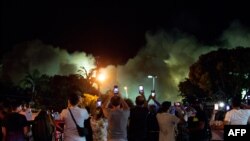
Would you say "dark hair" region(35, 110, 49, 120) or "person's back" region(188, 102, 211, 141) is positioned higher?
"dark hair" region(35, 110, 49, 120)

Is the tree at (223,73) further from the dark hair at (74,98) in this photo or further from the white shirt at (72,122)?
the dark hair at (74,98)

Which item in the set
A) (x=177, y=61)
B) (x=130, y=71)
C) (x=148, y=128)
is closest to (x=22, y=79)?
(x=130, y=71)

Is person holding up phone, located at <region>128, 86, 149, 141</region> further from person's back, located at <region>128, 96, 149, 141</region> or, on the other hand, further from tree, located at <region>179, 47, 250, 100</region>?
tree, located at <region>179, 47, 250, 100</region>

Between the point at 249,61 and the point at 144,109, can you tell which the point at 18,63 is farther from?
the point at 144,109

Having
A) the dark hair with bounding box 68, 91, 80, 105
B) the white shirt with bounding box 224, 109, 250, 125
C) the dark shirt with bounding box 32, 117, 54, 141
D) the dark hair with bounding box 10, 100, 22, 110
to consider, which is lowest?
the dark shirt with bounding box 32, 117, 54, 141

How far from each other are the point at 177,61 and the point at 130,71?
9637 millimetres

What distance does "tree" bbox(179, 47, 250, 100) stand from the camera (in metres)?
62.7

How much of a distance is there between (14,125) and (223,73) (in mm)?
55175

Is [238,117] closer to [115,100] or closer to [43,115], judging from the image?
[115,100]

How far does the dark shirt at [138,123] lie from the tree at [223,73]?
49783 millimetres

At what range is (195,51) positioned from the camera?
322 feet

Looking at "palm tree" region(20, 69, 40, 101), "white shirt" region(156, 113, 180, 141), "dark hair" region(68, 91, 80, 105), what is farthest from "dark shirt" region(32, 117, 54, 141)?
"palm tree" region(20, 69, 40, 101)

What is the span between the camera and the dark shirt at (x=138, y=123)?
1208 centimetres

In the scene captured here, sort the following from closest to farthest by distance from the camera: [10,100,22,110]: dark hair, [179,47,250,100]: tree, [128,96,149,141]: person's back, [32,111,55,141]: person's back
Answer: [10,100,22,110]: dark hair
[128,96,149,141]: person's back
[32,111,55,141]: person's back
[179,47,250,100]: tree
